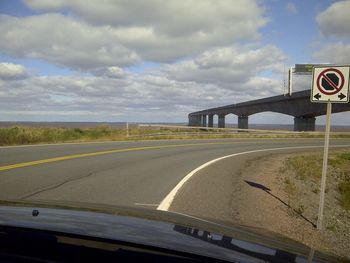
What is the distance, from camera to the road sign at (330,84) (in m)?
8.62

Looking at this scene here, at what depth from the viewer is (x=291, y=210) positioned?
10.5 metres

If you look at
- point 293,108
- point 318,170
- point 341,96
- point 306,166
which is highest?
point 293,108

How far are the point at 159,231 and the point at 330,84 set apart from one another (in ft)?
21.0

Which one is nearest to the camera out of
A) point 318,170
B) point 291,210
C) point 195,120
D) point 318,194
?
point 291,210

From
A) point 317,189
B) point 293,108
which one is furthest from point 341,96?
point 293,108

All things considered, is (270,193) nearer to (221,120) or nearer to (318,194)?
(318,194)

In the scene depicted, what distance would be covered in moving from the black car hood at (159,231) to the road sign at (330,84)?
216 inches

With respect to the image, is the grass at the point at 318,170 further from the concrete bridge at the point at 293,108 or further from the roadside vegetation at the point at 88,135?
the concrete bridge at the point at 293,108

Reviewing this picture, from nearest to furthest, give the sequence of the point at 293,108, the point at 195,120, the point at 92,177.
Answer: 1. the point at 92,177
2. the point at 293,108
3. the point at 195,120

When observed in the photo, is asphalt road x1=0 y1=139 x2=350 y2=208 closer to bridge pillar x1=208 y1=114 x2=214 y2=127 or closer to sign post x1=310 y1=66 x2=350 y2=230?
sign post x1=310 y1=66 x2=350 y2=230

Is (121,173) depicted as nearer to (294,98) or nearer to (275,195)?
(275,195)

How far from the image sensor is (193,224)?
3900 millimetres

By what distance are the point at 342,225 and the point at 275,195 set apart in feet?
8.84

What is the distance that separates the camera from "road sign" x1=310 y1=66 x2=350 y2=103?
28.3 ft
